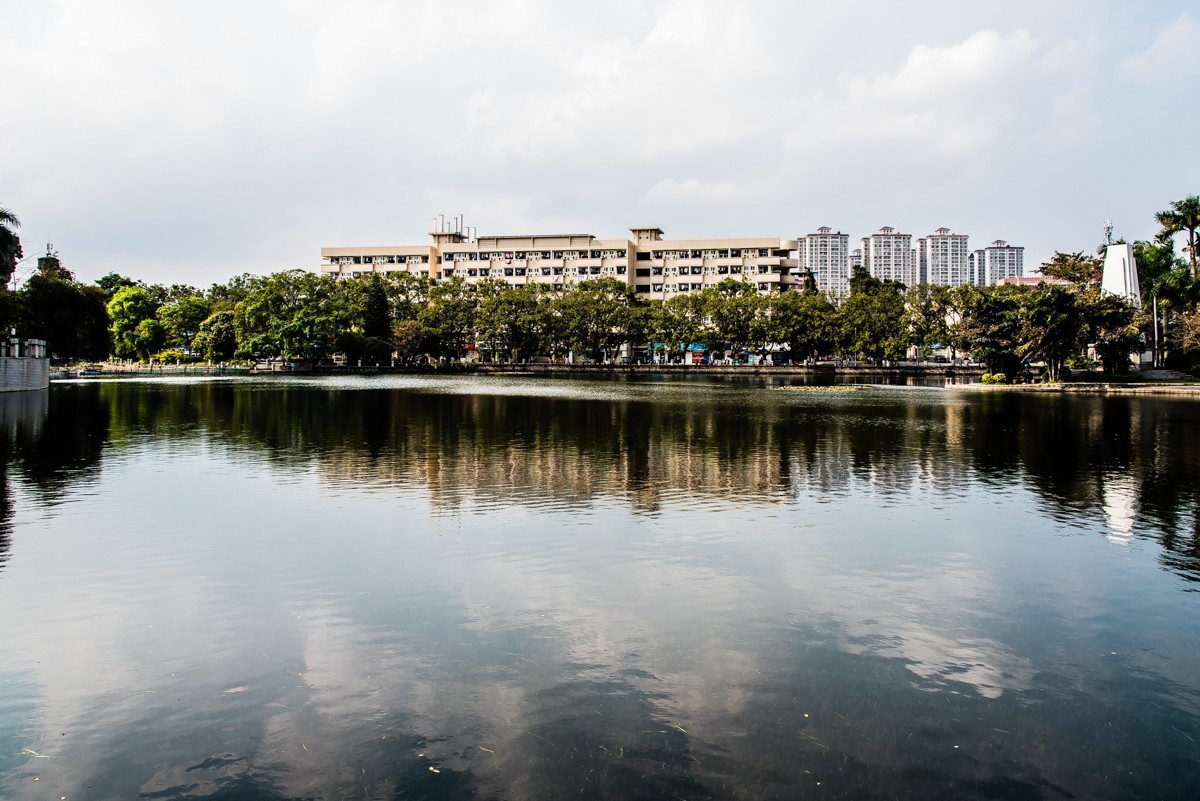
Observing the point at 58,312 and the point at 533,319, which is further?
the point at 533,319

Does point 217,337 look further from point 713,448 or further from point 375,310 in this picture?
point 713,448

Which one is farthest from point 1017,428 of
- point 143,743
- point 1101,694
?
point 143,743

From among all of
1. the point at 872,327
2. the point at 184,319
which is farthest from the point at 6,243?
the point at 872,327

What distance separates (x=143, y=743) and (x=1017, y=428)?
32.0 metres

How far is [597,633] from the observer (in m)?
9.02

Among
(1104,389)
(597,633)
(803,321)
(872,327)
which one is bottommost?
(597,633)

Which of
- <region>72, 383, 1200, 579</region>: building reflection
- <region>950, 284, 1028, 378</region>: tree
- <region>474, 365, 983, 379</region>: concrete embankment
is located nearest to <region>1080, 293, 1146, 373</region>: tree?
<region>950, 284, 1028, 378</region>: tree

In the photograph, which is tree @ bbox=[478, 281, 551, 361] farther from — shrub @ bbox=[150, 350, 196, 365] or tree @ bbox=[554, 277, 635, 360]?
shrub @ bbox=[150, 350, 196, 365]

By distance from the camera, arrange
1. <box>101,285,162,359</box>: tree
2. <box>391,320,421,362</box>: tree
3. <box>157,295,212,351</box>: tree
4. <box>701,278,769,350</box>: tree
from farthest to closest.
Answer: <box>101,285,162,359</box>: tree
<box>157,295,212,351</box>: tree
<box>391,320,421,362</box>: tree
<box>701,278,769,350</box>: tree

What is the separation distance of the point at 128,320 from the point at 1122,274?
115m

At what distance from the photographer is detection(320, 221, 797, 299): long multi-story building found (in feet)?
434

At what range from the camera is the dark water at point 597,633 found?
638 cm

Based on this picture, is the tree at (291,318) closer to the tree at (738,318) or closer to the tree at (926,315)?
the tree at (738,318)

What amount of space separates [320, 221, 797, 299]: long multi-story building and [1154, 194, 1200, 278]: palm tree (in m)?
60.1
